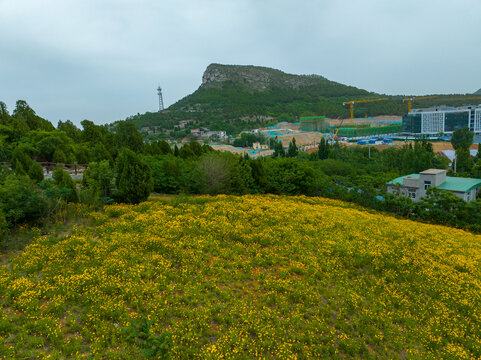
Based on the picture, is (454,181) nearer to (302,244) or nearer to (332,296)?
(302,244)

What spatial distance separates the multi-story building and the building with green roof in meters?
80.5

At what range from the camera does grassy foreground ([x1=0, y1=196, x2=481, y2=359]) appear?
235 inches

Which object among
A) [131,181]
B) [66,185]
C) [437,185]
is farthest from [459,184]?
[66,185]

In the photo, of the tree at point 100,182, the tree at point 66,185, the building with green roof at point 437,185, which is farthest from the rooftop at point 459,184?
the tree at point 66,185

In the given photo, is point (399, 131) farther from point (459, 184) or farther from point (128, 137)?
point (128, 137)

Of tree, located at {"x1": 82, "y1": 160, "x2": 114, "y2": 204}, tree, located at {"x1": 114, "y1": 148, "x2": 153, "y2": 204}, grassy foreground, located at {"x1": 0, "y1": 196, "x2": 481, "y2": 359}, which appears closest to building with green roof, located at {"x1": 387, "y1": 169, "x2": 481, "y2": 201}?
grassy foreground, located at {"x1": 0, "y1": 196, "x2": 481, "y2": 359}

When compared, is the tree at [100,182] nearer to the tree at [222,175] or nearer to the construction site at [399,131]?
the tree at [222,175]

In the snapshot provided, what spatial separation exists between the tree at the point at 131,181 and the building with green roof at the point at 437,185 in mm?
18035

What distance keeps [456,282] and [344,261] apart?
348 centimetres

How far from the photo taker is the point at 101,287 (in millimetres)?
7301

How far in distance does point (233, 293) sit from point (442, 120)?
366 feet

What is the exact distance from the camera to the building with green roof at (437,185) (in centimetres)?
2180

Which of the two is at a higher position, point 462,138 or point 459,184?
point 462,138

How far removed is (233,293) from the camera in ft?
25.3
